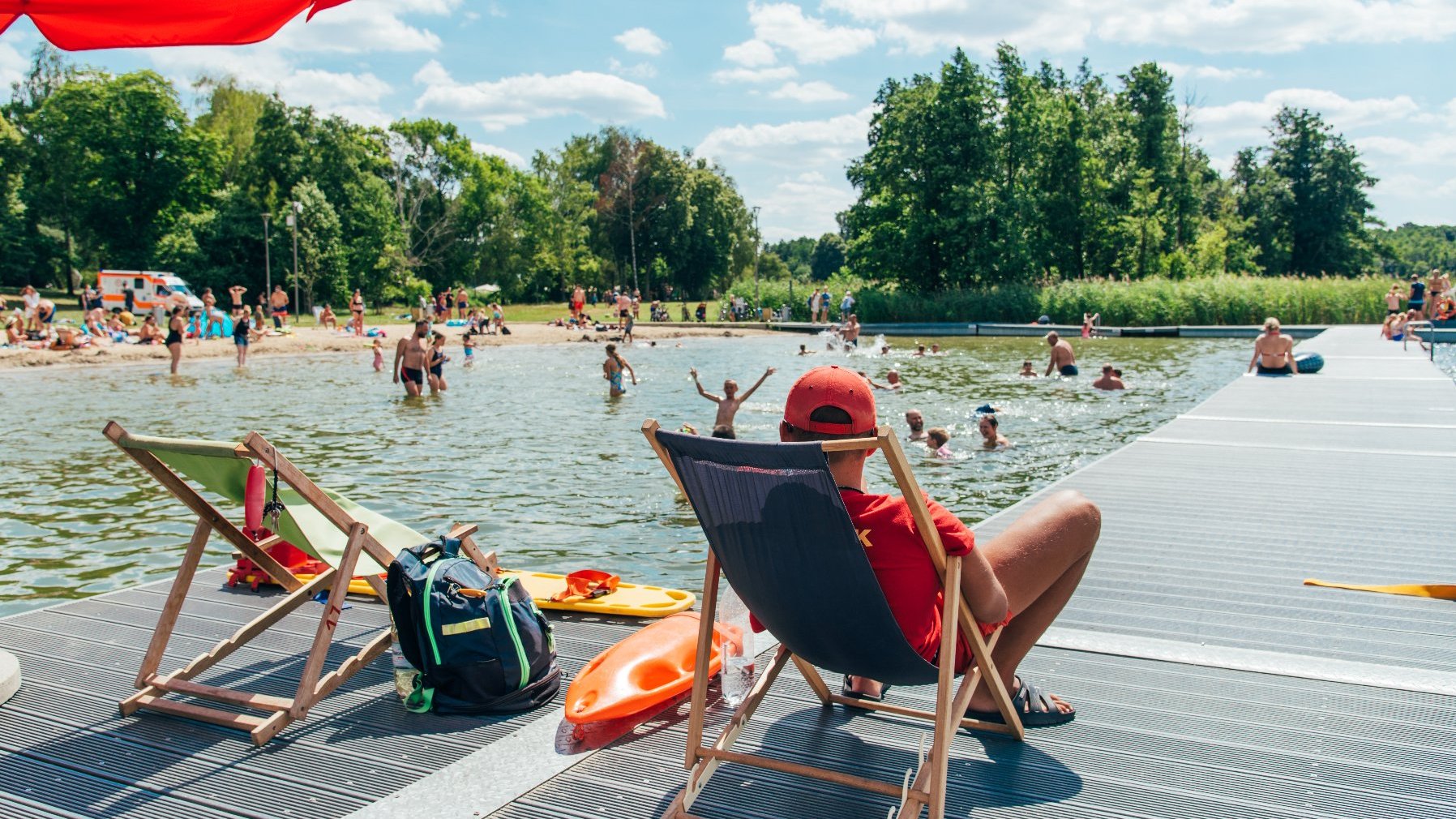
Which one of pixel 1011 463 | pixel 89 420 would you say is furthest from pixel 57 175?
pixel 1011 463

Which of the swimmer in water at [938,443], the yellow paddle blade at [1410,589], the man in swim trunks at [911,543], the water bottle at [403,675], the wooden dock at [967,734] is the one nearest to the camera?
the man in swim trunks at [911,543]

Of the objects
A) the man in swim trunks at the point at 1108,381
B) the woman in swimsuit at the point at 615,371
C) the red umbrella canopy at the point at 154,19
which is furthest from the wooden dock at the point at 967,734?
the man in swim trunks at the point at 1108,381

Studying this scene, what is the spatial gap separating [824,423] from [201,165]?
64.8 m

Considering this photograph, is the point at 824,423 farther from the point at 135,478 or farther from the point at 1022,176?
the point at 1022,176

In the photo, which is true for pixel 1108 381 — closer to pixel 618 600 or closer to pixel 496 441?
pixel 496 441

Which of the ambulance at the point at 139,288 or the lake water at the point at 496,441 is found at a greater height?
the ambulance at the point at 139,288

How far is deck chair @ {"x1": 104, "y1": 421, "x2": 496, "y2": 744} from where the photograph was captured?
3324 millimetres

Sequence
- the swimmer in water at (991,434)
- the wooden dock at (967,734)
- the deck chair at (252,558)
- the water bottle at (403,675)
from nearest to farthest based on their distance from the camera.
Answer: the wooden dock at (967,734), the deck chair at (252,558), the water bottle at (403,675), the swimmer in water at (991,434)

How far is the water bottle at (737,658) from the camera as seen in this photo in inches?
140

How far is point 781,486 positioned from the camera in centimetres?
243

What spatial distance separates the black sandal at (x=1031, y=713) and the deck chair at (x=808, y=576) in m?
0.45

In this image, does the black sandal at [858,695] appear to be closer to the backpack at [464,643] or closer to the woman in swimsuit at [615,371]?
the backpack at [464,643]

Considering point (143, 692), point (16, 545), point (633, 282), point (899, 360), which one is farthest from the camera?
point (633, 282)

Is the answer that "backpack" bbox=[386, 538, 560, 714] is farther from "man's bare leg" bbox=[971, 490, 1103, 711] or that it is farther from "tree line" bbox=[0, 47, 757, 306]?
"tree line" bbox=[0, 47, 757, 306]
